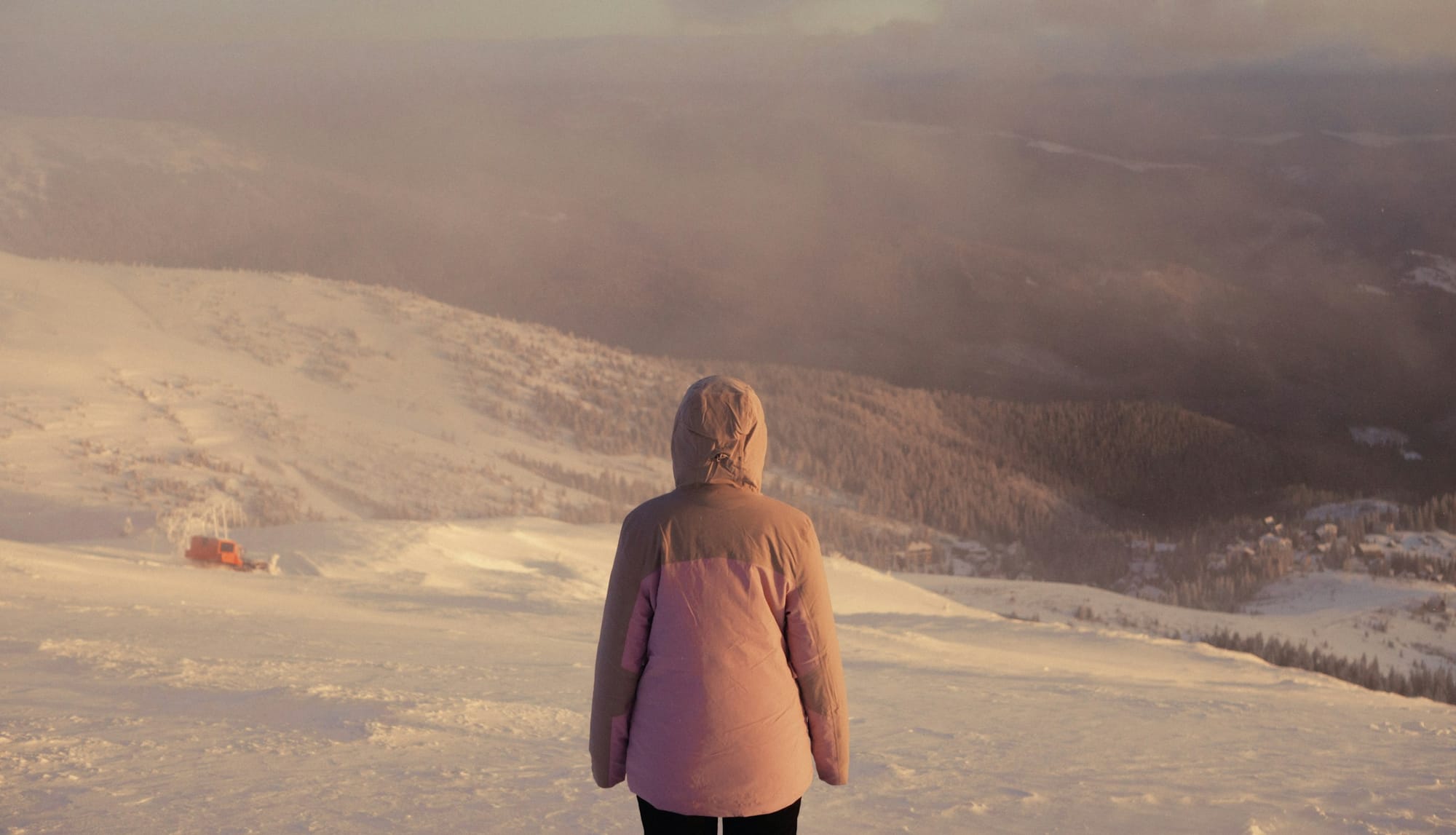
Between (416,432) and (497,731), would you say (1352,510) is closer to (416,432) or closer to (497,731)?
(416,432)

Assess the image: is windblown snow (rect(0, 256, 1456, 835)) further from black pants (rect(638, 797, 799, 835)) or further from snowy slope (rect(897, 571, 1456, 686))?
black pants (rect(638, 797, 799, 835))

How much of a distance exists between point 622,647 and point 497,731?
3.30m

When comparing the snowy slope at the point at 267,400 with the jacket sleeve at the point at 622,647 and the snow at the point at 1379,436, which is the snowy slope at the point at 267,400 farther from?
the snow at the point at 1379,436

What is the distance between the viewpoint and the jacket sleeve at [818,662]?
222 cm

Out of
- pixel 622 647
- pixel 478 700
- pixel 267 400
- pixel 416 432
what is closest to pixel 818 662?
pixel 622 647

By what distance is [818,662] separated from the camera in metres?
→ 2.26

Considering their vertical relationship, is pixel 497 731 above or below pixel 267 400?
below

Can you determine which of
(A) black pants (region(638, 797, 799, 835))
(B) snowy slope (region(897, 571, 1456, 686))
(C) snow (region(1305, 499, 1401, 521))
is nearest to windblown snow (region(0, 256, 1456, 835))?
(B) snowy slope (region(897, 571, 1456, 686))

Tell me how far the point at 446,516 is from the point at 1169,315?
292 feet

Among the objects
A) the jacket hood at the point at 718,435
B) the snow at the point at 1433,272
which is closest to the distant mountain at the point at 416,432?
the jacket hood at the point at 718,435

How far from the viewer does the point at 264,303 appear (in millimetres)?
Result: 36094

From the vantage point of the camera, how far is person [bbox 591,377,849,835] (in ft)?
7.14

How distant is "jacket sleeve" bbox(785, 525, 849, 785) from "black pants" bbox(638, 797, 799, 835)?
0.42ft

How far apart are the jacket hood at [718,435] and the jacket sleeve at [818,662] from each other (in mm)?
195
